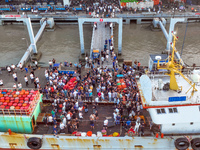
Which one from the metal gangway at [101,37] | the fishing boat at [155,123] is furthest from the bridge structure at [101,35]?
the fishing boat at [155,123]

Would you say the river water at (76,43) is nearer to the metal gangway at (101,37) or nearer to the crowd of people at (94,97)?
the metal gangway at (101,37)

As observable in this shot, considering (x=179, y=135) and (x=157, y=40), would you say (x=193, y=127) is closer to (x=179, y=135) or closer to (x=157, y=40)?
(x=179, y=135)

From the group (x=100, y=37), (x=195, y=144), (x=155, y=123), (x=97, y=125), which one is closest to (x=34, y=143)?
(x=97, y=125)

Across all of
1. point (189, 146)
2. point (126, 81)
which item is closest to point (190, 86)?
point (189, 146)

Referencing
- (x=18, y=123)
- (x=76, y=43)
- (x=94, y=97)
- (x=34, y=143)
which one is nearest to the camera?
(x=34, y=143)

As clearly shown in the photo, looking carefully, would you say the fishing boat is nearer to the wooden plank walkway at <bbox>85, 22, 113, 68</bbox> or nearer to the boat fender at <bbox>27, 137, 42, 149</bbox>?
the boat fender at <bbox>27, 137, 42, 149</bbox>

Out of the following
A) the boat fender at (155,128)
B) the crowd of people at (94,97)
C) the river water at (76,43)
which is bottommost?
the boat fender at (155,128)

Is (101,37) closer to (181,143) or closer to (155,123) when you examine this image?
(155,123)

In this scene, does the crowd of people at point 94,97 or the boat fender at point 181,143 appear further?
the crowd of people at point 94,97
